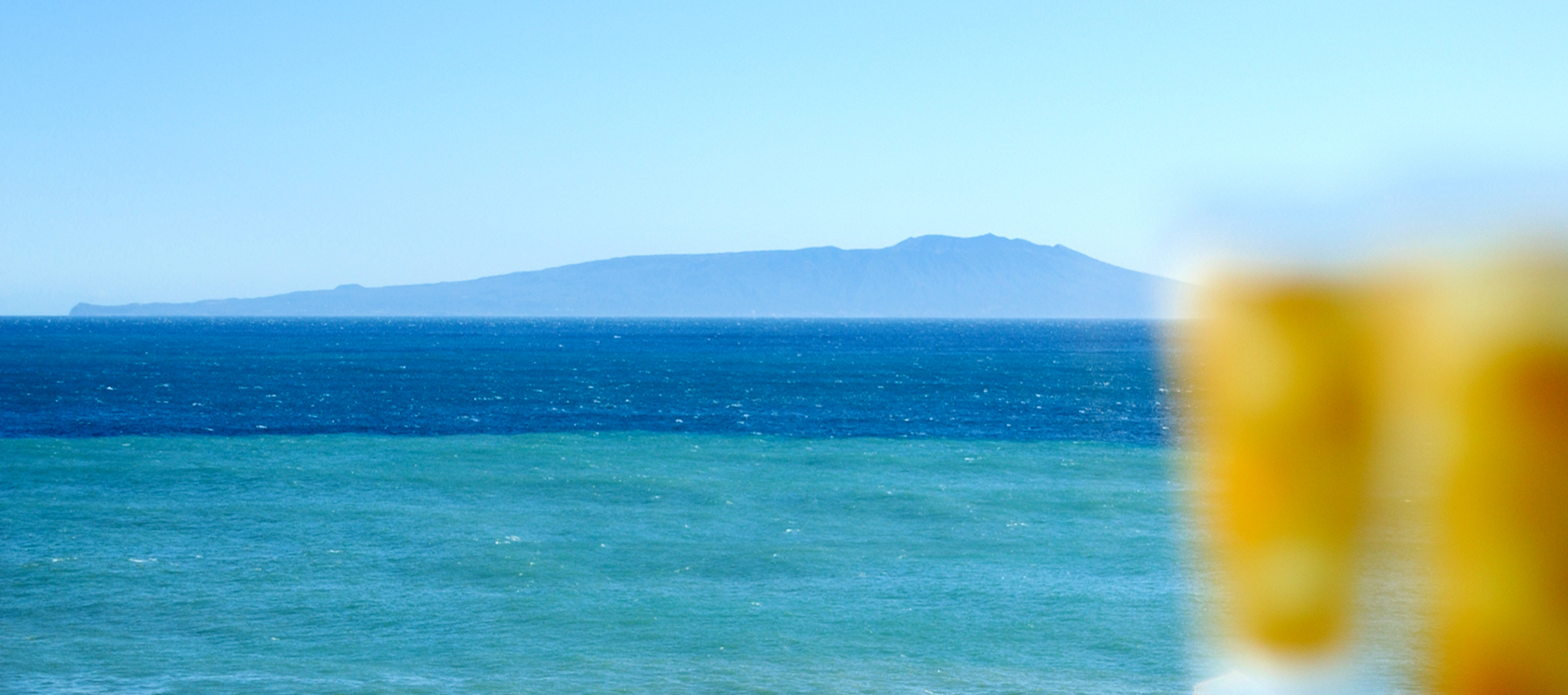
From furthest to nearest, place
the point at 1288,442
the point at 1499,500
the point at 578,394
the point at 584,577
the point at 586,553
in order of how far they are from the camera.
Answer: the point at 578,394
the point at 586,553
the point at 584,577
the point at 1288,442
the point at 1499,500

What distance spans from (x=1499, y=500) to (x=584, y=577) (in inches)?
973

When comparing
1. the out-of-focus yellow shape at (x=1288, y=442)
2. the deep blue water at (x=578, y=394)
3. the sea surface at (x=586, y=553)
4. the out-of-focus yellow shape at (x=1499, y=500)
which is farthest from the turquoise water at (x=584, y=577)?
the out-of-focus yellow shape at (x=1499, y=500)

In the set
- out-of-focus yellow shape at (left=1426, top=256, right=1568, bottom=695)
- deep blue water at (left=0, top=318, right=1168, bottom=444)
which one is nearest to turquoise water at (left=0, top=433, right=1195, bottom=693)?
deep blue water at (left=0, top=318, right=1168, bottom=444)

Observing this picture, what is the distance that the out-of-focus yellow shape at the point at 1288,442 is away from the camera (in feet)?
4.10

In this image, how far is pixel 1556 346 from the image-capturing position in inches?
42.8

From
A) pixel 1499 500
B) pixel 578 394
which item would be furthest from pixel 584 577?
pixel 578 394

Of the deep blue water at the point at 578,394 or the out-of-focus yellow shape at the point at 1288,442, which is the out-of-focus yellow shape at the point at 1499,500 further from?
the deep blue water at the point at 578,394

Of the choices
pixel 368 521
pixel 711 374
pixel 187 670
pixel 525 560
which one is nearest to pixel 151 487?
pixel 368 521

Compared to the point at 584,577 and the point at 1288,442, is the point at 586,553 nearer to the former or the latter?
the point at 584,577

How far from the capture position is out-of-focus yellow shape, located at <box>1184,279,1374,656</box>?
1.25 m

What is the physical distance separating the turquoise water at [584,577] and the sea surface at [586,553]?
98mm

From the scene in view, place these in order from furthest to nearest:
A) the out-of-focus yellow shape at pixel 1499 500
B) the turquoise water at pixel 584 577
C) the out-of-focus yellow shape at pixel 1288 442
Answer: the turquoise water at pixel 584 577, the out-of-focus yellow shape at pixel 1288 442, the out-of-focus yellow shape at pixel 1499 500

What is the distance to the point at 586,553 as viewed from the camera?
27500 mm

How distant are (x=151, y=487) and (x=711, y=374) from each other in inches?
2580
